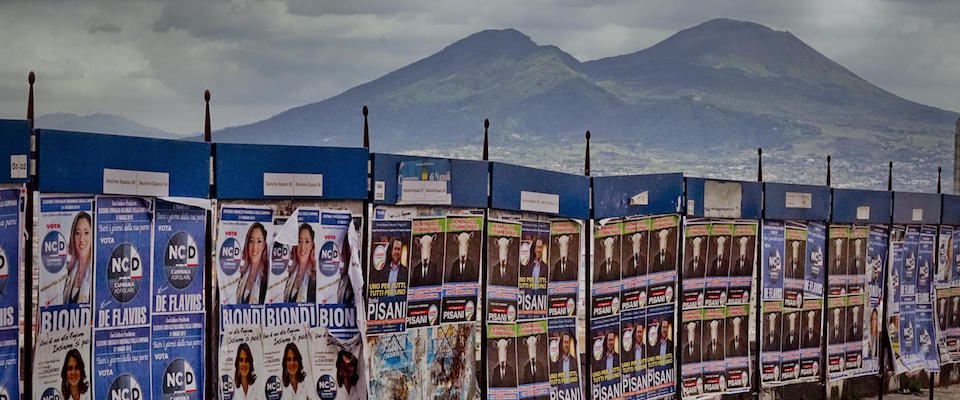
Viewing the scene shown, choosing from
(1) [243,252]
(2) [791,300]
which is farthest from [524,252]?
(2) [791,300]

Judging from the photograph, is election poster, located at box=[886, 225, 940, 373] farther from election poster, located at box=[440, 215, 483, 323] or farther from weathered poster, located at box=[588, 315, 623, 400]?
election poster, located at box=[440, 215, 483, 323]

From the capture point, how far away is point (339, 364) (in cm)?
A: 977

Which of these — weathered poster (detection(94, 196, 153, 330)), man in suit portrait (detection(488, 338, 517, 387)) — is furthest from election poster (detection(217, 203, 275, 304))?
man in suit portrait (detection(488, 338, 517, 387))

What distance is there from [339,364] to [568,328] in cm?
301

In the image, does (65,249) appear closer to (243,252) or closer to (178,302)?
(178,302)

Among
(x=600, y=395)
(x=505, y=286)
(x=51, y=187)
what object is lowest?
(x=600, y=395)

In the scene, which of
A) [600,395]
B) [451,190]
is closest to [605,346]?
[600,395]

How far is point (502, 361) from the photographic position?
11.5 m

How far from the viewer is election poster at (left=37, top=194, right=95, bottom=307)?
798cm

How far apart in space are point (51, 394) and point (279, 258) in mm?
1831

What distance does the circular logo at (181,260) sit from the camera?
8.62 metres

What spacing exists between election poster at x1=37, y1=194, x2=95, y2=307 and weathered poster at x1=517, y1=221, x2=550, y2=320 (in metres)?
4.27

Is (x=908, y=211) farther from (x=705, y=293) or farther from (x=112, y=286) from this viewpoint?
(x=112, y=286)

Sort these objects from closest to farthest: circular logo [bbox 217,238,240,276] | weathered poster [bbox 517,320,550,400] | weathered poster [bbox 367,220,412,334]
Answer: circular logo [bbox 217,238,240,276] → weathered poster [bbox 367,220,412,334] → weathered poster [bbox 517,320,550,400]
